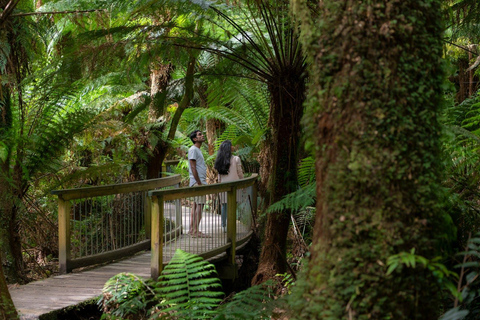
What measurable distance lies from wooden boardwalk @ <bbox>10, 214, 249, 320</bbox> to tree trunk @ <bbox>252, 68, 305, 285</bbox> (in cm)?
111

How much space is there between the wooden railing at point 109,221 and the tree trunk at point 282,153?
2240 millimetres

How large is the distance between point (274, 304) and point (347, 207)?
1.24 meters

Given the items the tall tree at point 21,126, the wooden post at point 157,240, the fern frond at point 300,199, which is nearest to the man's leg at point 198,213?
the wooden post at point 157,240

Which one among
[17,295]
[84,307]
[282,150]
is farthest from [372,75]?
[17,295]

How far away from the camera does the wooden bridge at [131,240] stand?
15.9 ft

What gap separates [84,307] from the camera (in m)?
4.55

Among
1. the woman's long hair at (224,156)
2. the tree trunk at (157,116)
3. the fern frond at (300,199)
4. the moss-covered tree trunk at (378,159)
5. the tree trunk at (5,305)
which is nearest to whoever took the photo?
the moss-covered tree trunk at (378,159)

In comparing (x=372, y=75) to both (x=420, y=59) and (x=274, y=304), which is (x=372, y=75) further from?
Answer: (x=274, y=304)

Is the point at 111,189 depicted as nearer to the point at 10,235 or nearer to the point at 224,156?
the point at 10,235

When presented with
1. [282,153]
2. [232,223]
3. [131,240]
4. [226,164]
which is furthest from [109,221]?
[282,153]

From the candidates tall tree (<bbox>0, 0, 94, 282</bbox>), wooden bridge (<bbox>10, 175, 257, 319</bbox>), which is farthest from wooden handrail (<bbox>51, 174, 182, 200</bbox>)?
tall tree (<bbox>0, 0, 94, 282</bbox>)

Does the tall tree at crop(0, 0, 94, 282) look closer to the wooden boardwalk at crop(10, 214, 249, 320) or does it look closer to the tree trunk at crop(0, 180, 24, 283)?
the tree trunk at crop(0, 180, 24, 283)

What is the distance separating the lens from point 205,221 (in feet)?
20.6

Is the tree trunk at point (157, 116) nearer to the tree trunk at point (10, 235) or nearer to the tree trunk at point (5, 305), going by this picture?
the tree trunk at point (10, 235)
